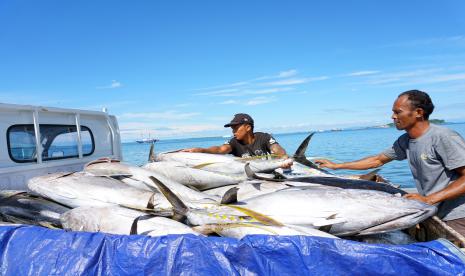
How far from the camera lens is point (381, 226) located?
2.59m

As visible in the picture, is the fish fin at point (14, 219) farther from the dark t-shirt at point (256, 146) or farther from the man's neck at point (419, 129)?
the man's neck at point (419, 129)

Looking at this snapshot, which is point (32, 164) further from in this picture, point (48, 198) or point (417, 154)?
point (417, 154)

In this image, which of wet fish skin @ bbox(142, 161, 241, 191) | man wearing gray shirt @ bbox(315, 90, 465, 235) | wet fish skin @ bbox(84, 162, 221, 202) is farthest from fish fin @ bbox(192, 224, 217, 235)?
man wearing gray shirt @ bbox(315, 90, 465, 235)

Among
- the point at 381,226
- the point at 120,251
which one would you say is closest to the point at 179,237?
the point at 120,251

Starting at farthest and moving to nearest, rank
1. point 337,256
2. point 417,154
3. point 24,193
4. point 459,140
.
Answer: point 24,193, point 417,154, point 459,140, point 337,256

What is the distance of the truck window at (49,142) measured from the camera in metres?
4.11

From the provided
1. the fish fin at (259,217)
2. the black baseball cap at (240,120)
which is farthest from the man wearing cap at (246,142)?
the fish fin at (259,217)

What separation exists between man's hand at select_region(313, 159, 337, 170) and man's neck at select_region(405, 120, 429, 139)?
1341 millimetres

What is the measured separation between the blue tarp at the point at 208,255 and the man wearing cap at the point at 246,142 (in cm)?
305

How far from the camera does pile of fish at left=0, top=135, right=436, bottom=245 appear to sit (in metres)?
2.60

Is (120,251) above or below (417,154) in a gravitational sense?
below

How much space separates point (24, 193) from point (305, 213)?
2.81 meters

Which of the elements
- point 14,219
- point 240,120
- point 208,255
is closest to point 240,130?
point 240,120

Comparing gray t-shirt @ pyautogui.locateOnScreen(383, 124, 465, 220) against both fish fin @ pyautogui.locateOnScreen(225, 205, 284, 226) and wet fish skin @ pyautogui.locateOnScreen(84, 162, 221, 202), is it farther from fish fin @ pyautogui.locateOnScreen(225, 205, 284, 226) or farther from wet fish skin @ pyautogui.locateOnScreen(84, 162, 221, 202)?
wet fish skin @ pyautogui.locateOnScreen(84, 162, 221, 202)
